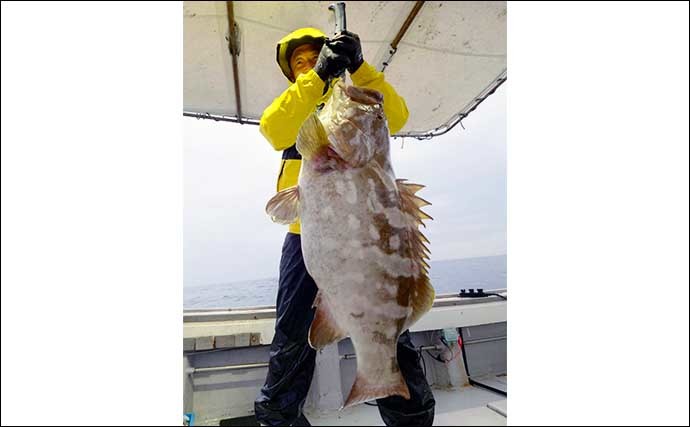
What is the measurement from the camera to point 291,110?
1.00 metres

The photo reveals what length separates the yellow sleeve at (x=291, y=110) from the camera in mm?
939

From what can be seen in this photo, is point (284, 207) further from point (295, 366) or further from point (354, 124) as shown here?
point (295, 366)

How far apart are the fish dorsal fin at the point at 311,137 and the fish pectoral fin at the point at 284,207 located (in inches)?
3.6

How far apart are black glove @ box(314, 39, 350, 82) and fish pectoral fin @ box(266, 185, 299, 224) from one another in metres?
0.27

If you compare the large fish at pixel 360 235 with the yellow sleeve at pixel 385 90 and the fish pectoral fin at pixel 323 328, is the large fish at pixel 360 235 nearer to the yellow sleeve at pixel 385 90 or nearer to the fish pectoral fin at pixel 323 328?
the fish pectoral fin at pixel 323 328

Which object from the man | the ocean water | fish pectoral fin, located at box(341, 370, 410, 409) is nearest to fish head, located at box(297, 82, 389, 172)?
the man

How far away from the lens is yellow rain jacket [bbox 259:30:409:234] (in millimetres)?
948

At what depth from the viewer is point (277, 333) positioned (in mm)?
1255

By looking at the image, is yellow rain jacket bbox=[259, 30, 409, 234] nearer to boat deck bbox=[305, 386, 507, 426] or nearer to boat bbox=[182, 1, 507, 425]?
boat bbox=[182, 1, 507, 425]

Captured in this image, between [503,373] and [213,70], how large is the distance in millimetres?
2531

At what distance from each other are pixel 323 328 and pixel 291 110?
54 cm

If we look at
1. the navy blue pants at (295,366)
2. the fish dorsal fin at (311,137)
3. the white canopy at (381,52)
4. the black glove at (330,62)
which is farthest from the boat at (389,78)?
the fish dorsal fin at (311,137)

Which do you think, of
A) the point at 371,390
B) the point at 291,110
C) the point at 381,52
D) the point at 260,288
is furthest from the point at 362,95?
the point at 260,288

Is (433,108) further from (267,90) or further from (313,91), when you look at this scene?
(313,91)
